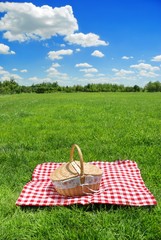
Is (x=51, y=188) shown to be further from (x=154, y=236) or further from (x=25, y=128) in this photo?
(x=25, y=128)

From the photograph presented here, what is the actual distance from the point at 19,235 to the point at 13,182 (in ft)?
5.43

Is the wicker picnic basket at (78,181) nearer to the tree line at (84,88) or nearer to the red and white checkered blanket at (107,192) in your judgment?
the red and white checkered blanket at (107,192)

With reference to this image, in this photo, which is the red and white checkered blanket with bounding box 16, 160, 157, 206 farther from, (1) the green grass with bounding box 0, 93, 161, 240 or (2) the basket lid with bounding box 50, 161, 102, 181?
(2) the basket lid with bounding box 50, 161, 102, 181

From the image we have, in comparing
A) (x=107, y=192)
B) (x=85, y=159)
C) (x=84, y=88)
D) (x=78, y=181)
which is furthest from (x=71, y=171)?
(x=84, y=88)

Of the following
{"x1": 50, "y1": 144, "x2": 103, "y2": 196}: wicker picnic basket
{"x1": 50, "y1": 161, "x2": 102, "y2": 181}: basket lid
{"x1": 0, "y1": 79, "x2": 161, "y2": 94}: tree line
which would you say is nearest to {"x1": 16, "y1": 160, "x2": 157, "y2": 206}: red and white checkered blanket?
{"x1": 50, "y1": 144, "x2": 103, "y2": 196}: wicker picnic basket

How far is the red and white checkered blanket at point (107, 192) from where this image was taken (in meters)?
3.82

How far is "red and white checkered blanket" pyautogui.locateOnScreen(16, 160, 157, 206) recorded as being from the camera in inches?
150

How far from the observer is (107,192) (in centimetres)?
405

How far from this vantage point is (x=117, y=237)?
123 inches

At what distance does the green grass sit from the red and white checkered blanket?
9 cm

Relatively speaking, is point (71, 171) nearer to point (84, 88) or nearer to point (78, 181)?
point (78, 181)

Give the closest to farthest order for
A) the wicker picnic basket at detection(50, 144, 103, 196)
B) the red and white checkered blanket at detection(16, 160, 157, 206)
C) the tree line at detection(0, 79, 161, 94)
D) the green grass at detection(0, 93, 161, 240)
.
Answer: the green grass at detection(0, 93, 161, 240)
the red and white checkered blanket at detection(16, 160, 157, 206)
the wicker picnic basket at detection(50, 144, 103, 196)
the tree line at detection(0, 79, 161, 94)

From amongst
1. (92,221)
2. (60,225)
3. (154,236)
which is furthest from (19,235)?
(154,236)

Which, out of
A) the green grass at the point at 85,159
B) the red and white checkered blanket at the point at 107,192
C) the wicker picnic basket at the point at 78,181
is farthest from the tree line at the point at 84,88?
the wicker picnic basket at the point at 78,181
